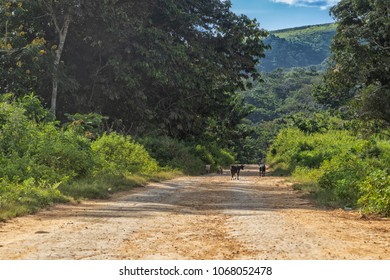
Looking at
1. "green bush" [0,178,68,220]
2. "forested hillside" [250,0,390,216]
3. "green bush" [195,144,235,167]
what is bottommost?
"green bush" [195,144,235,167]

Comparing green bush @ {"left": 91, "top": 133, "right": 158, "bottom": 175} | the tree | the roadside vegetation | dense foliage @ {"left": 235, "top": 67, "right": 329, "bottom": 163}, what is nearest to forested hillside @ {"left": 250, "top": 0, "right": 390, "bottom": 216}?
the roadside vegetation

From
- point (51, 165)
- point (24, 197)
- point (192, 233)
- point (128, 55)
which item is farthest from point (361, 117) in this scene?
point (192, 233)

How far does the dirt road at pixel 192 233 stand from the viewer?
7086 millimetres

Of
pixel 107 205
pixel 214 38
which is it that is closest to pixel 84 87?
pixel 214 38

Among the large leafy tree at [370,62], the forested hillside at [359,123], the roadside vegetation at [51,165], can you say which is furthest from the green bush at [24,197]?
the large leafy tree at [370,62]

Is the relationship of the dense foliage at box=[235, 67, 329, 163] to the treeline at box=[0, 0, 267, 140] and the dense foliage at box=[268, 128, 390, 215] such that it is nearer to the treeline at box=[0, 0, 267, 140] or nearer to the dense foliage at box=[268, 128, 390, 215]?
the treeline at box=[0, 0, 267, 140]

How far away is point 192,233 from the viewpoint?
30.1 ft

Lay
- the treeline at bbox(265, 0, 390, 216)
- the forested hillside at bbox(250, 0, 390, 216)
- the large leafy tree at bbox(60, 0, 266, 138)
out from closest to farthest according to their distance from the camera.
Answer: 1. the treeline at bbox(265, 0, 390, 216)
2. the forested hillside at bbox(250, 0, 390, 216)
3. the large leafy tree at bbox(60, 0, 266, 138)

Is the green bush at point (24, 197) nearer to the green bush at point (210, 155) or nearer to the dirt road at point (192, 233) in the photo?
the dirt road at point (192, 233)

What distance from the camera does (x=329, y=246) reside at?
25.3 feet

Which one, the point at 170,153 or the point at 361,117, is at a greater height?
the point at 361,117

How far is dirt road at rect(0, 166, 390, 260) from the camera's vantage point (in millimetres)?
7086

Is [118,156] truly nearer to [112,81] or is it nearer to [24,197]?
[112,81]

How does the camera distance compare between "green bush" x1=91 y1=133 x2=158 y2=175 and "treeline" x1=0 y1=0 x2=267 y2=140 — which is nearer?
"green bush" x1=91 y1=133 x2=158 y2=175
